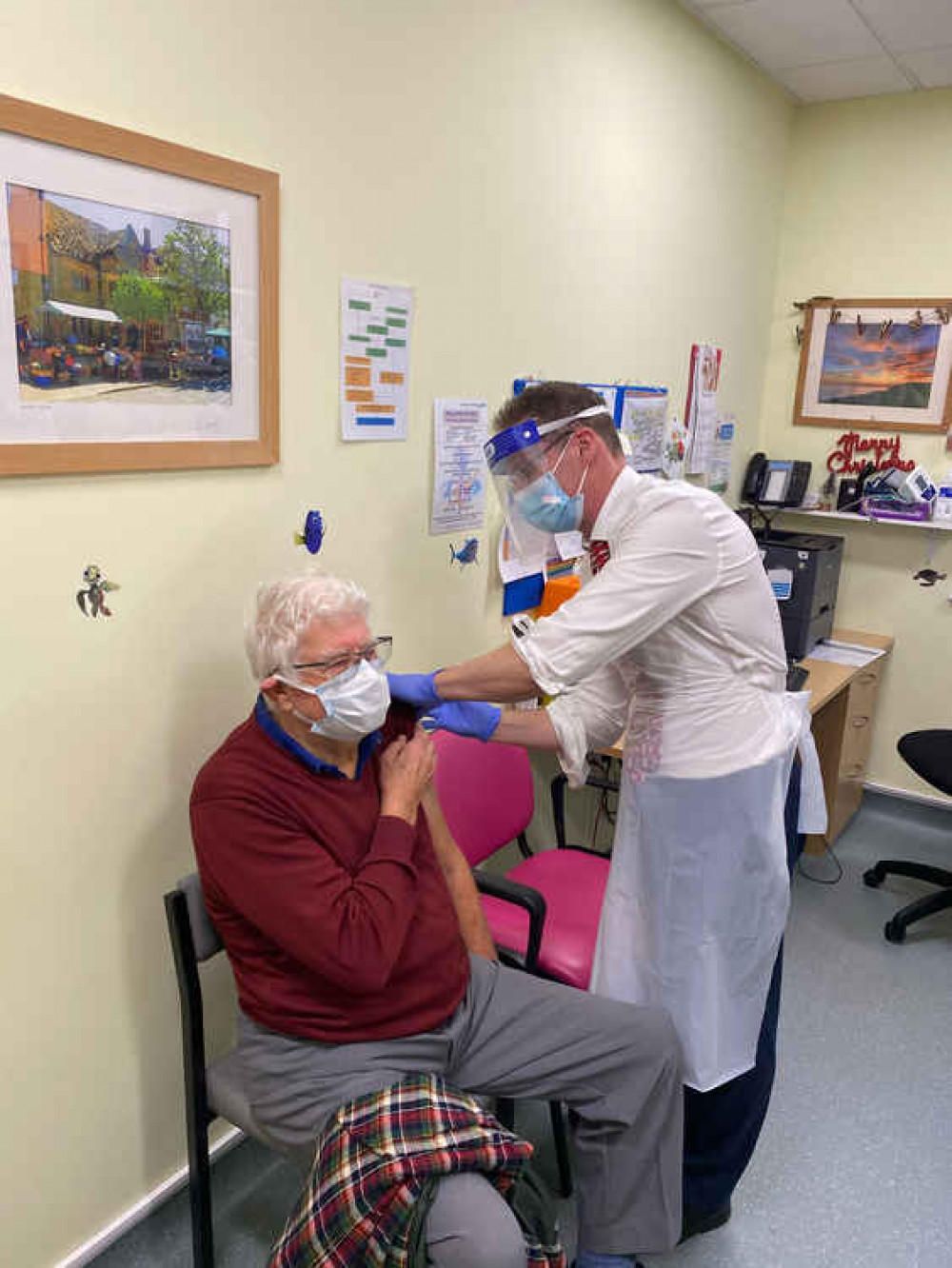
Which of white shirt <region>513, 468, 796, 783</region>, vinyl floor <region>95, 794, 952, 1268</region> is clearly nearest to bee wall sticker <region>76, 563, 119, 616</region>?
→ white shirt <region>513, 468, 796, 783</region>

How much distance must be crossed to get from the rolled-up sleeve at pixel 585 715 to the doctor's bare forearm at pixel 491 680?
0.91 feet

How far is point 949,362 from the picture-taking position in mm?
3500

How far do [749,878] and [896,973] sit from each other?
1.44 meters

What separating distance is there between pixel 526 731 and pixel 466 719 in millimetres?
135

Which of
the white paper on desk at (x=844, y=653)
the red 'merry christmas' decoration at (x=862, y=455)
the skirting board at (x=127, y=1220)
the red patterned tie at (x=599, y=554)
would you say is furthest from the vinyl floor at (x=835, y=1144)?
the red 'merry christmas' decoration at (x=862, y=455)

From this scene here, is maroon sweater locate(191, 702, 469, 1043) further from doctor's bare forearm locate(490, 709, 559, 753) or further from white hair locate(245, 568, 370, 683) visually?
doctor's bare forearm locate(490, 709, 559, 753)

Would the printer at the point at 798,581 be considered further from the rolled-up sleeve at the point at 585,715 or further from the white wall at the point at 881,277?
the rolled-up sleeve at the point at 585,715

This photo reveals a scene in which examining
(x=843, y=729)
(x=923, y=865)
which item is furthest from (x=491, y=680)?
(x=923, y=865)

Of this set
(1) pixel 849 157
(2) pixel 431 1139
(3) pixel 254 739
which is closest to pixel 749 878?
(2) pixel 431 1139

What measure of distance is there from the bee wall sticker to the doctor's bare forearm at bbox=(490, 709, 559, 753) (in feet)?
2.44

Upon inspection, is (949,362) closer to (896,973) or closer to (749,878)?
(896,973)

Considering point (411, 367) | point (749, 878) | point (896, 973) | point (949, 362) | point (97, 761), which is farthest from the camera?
point (949, 362)

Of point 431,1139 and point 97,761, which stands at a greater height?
point 97,761

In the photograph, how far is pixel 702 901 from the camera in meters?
1.69
